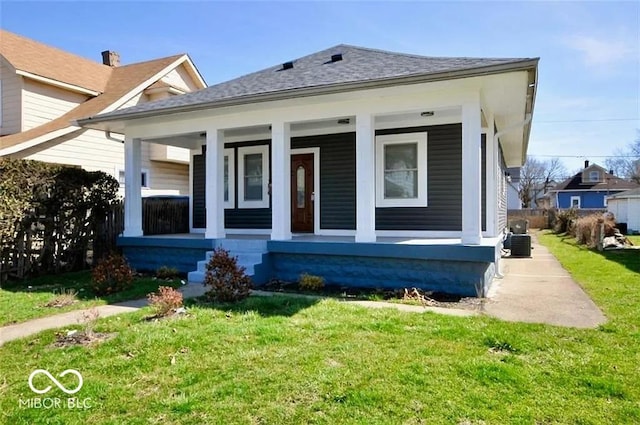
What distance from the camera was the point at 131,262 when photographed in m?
9.73

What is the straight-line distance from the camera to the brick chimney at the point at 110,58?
17.3 meters

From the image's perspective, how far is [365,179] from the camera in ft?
24.3

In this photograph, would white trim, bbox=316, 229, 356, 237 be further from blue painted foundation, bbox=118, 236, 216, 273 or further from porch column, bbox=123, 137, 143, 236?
porch column, bbox=123, 137, 143, 236

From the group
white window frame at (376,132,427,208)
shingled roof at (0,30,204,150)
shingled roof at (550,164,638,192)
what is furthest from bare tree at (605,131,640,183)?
shingled roof at (0,30,204,150)

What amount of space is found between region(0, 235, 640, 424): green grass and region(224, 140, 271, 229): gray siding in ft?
18.2

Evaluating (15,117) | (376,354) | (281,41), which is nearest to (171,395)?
(376,354)

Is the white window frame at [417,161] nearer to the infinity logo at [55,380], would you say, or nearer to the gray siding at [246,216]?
the gray siding at [246,216]

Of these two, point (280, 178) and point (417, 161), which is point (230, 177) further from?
point (417, 161)

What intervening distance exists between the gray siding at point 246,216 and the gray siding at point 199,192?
2.67 feet

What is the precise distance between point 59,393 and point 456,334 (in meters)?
3.51

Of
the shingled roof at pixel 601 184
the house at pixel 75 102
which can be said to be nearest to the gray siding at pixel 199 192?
the house at pixel 75 102

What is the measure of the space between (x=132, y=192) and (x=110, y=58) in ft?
33.8

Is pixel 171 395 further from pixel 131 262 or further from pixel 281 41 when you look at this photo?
pixel 281 41

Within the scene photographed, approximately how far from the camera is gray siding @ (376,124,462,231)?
8.80 m
